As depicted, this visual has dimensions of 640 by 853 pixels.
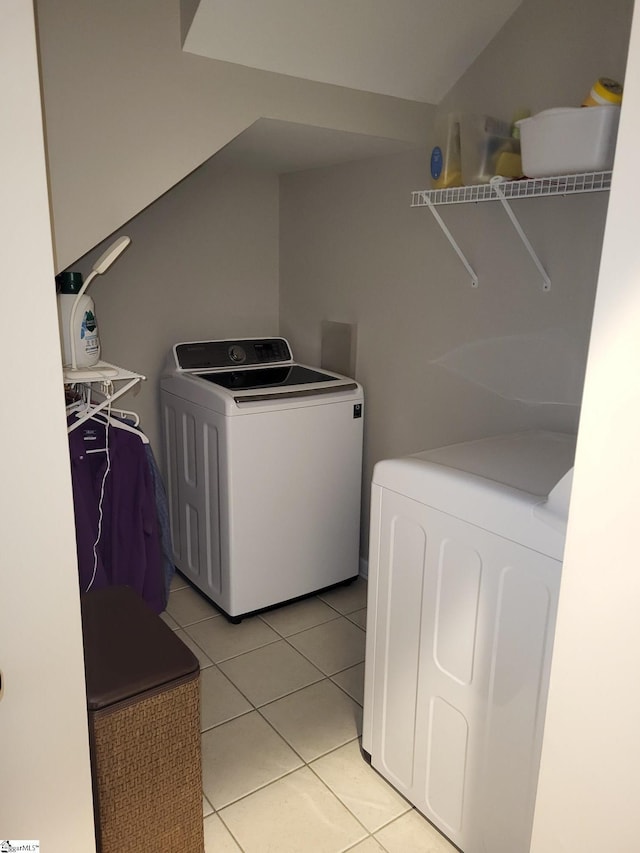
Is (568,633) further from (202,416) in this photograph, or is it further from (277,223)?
(277,223)

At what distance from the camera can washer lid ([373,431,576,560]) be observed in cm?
137

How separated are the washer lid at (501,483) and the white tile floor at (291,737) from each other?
0.93m

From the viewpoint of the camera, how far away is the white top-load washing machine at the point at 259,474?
2.56 metres

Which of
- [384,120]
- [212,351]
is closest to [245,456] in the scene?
[212,351]

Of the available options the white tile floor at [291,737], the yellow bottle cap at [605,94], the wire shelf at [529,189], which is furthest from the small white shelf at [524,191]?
the white tile floor at [291,737]

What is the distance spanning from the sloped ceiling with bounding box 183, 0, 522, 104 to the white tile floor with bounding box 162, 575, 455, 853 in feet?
6.72

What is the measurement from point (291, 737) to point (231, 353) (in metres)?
1.70

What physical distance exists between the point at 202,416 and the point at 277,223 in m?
1.21

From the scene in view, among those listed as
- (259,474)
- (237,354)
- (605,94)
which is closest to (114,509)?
(259,474)

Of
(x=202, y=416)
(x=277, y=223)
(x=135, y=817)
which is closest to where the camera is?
(x=135, y=817)

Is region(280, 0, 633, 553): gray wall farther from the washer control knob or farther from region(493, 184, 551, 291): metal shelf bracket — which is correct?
the washer control knob

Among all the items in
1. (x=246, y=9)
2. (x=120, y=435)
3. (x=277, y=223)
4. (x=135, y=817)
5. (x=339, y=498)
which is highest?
(x=246, y=9)

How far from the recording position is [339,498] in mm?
2836

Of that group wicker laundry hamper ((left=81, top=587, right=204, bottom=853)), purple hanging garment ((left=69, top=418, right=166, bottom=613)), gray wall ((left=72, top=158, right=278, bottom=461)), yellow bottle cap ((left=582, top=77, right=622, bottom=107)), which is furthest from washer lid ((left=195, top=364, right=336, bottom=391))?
yellow bottle cap ((left=582, top=77, right=622, bottom=107))
